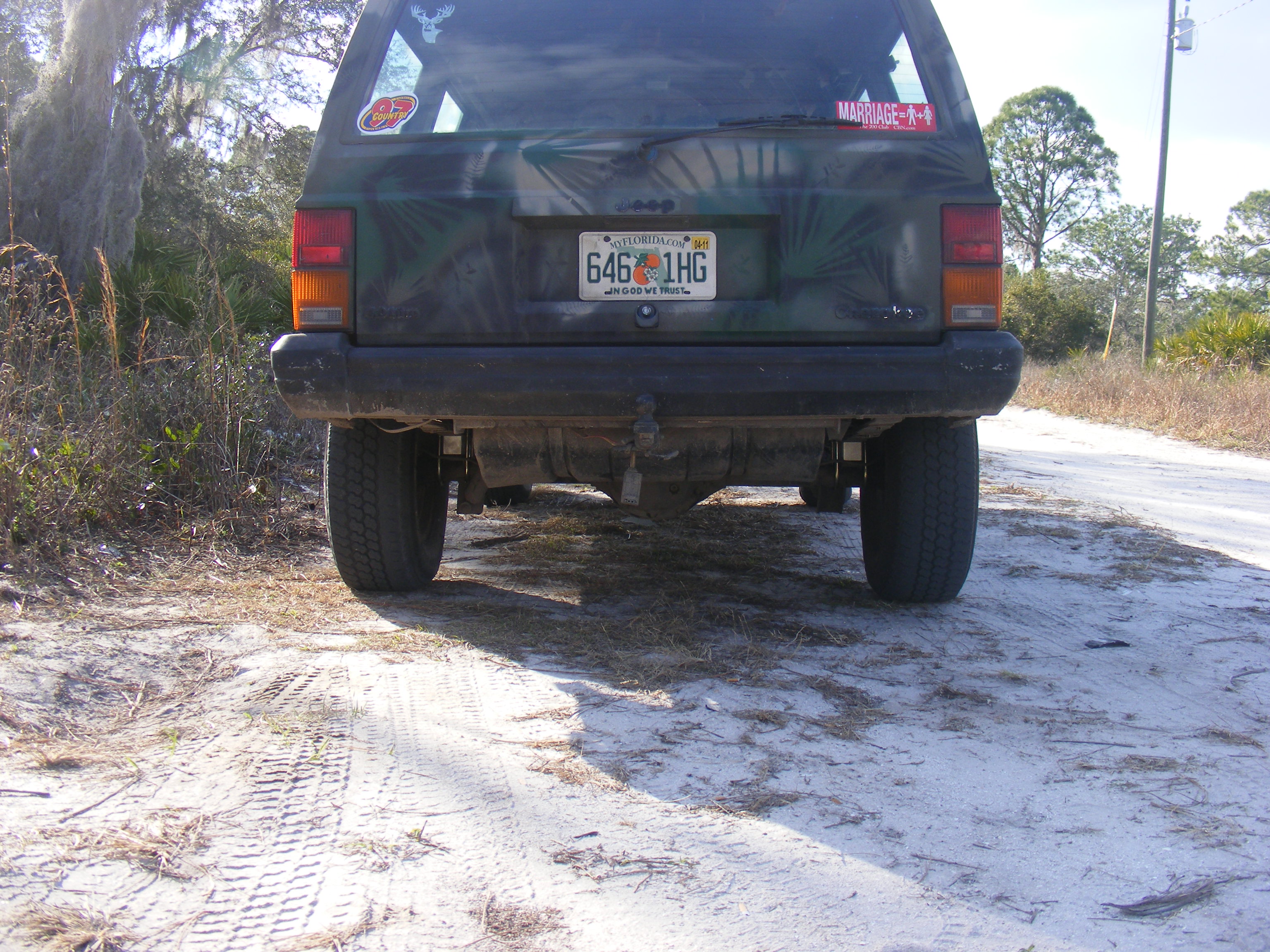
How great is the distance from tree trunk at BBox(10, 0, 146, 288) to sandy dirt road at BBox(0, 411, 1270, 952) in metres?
5.38

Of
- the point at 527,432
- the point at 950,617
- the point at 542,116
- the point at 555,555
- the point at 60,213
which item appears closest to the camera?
the point at 542,116

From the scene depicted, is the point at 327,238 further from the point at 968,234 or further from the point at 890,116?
the point at 968,234

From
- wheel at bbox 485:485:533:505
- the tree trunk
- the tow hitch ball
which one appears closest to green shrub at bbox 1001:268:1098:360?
the tree trunk

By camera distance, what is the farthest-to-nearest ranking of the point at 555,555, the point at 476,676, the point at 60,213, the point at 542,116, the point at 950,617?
the point at 60,213, the point at 555,555, the point at 950,617, the point at 542,116, the point at 476,676

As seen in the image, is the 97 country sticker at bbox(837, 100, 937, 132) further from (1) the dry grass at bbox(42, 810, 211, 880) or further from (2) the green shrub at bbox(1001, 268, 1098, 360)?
(2) the green shrub at bbox(1001, 268, 1098, 360)

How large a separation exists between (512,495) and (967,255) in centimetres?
309

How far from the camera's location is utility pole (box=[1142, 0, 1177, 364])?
18766 millimetres

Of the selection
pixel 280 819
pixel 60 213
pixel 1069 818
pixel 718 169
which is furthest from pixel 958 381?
pixel 60 213

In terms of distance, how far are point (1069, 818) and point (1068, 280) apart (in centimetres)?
3996

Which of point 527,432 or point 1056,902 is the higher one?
point 527,432

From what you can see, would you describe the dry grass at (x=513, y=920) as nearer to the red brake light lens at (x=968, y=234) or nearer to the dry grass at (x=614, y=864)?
the dry grass at (x=614, y=864)

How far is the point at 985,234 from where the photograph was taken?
261cm

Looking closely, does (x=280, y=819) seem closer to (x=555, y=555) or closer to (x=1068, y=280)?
(x=555, y=555)

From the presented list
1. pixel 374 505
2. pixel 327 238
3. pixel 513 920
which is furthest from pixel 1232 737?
pixel 327 238
